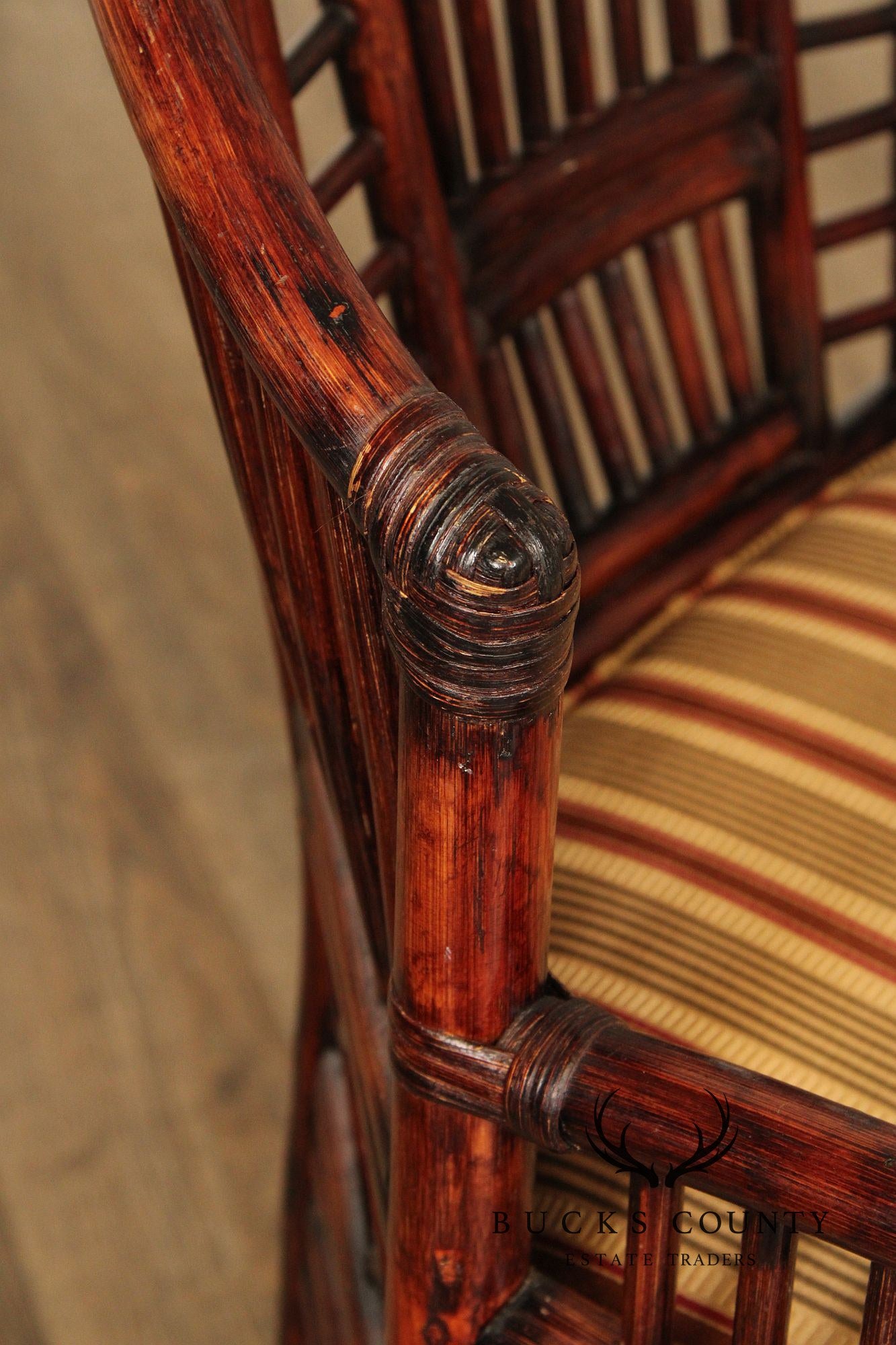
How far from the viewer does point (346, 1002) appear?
1.60ft

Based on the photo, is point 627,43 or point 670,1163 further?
point 627,43

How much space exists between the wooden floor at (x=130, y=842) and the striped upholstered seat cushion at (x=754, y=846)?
54cm

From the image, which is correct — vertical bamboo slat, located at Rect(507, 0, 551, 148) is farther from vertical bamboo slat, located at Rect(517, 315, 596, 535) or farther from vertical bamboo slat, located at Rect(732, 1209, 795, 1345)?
vertical bamboo slat, located at Rect(732, 1209, 795, 1345)

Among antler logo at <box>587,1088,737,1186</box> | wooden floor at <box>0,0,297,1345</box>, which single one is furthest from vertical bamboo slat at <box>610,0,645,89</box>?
wooden floor at <box>0,0,297,1345</box>

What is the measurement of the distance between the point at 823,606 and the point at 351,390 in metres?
0.36

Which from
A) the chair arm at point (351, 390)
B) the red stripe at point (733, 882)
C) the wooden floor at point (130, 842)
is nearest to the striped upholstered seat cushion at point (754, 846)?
the red stripe at point (733, 882)

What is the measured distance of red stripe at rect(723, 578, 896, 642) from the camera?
0.60 m

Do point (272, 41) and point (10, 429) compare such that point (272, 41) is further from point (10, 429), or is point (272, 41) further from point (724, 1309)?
point (10, 429)

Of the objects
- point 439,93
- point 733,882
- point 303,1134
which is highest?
point 439,93

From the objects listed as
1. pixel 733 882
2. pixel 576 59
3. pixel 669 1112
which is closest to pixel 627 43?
pixel 576 59

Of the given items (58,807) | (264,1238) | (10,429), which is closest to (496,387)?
(264,1238)

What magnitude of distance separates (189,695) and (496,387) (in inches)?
31.7

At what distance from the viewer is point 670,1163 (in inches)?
13.4

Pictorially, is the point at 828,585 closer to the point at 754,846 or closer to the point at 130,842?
the point at 754,846
